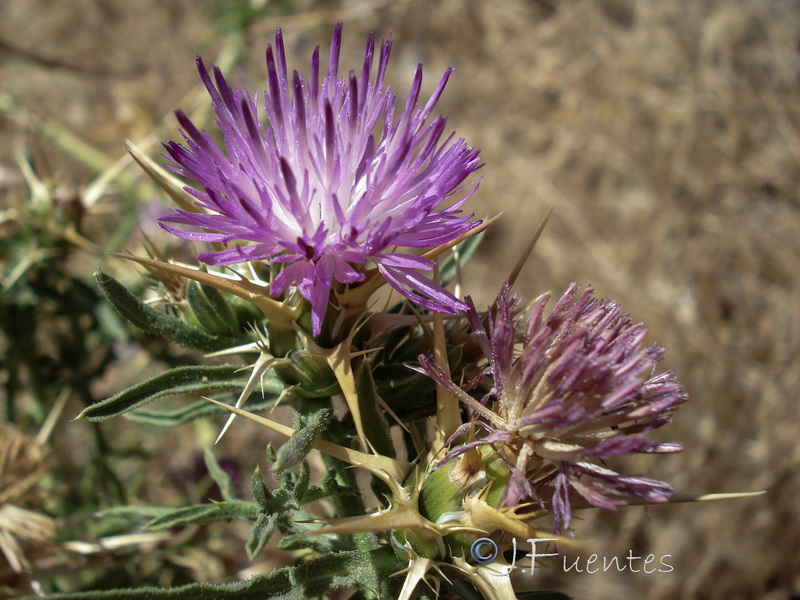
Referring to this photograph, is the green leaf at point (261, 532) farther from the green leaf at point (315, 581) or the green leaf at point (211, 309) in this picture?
the green leaf at point (211, 309)

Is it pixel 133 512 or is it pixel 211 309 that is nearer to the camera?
pixel 211 309

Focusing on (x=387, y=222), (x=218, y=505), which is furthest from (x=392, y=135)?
(x=218, y=505)

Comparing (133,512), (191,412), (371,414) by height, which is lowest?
(133,512)

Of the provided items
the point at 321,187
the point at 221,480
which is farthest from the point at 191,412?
the point at 321,187

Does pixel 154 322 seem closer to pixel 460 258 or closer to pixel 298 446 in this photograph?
pixel 298 446

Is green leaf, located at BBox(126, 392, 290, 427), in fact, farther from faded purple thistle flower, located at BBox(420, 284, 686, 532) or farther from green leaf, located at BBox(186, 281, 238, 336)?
faded purple thistle flower, located at BBox(420, 284, 686, 532)

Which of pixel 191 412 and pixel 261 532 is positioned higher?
pixel 191 412

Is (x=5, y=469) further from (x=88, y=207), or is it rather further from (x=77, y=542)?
(x=88, y=207)
